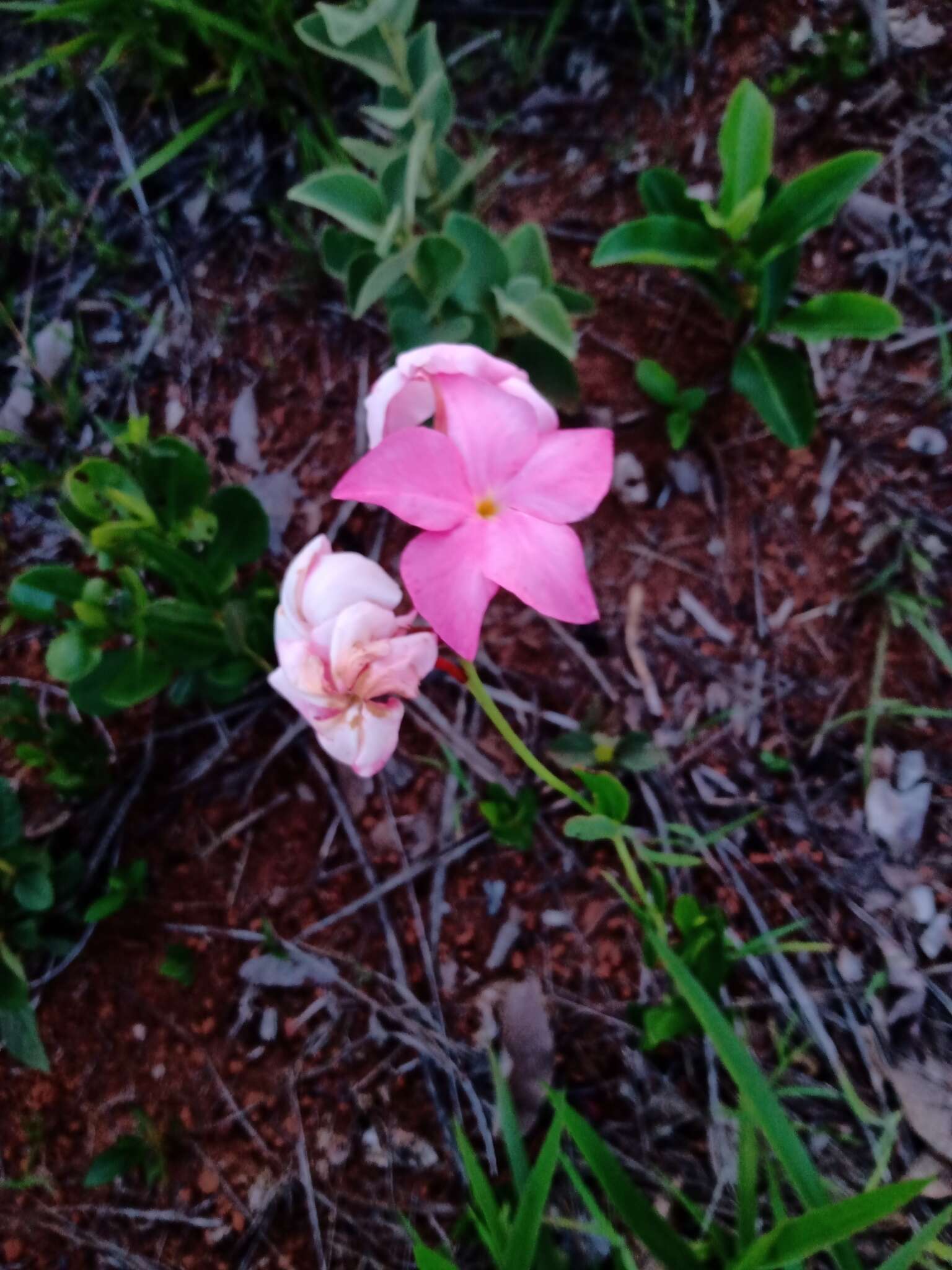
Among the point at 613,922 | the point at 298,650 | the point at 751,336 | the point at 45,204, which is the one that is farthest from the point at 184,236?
the point at 613,922

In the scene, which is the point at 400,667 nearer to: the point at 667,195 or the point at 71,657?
the point at 71,657

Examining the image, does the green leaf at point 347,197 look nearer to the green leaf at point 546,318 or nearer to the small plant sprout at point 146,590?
the green leaf at point 546,318

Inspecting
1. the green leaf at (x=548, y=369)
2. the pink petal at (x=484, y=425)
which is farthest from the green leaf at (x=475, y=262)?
the pink petal at (x=484, y=425)

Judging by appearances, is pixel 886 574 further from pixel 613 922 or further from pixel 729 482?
pixel 613 922

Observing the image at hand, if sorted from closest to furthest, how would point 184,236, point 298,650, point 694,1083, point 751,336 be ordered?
point 298,650 → point 694,1083 → point 751,336 → point 184,236

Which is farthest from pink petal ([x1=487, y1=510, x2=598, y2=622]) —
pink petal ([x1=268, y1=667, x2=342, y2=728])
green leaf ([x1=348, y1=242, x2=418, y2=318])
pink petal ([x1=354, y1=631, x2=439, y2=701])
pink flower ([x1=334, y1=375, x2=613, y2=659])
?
green leaf ([x1=348, y1=242, x2=418, y2=318])
